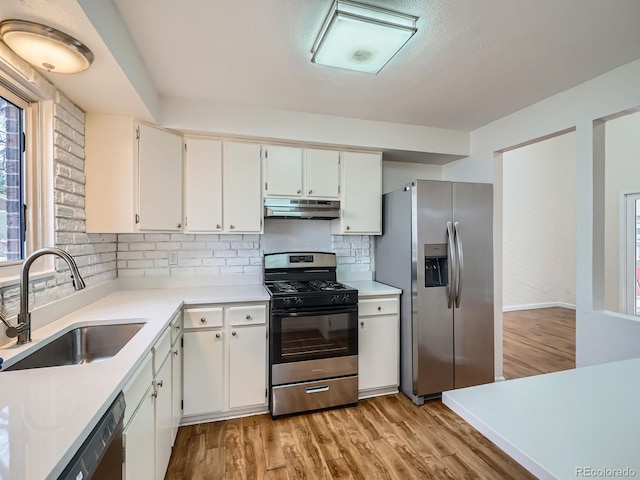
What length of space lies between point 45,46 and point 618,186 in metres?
6.65

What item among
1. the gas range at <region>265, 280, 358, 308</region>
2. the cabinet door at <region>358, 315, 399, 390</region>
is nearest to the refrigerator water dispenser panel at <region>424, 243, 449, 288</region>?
the cabinet door at <region>358, 315, 399, 390</region>

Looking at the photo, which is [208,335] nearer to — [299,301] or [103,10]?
[299,301]

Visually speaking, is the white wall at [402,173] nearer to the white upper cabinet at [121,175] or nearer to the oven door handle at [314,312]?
the oven door handle at [314,312]

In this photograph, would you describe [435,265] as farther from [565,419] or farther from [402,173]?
[565,419]

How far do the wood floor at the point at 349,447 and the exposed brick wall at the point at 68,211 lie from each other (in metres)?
1.28

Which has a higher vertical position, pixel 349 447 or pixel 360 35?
pixel 360 35

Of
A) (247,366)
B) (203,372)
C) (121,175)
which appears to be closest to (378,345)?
(247,366)

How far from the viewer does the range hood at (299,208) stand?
2623 millimetres

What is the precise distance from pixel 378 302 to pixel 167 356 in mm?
1692

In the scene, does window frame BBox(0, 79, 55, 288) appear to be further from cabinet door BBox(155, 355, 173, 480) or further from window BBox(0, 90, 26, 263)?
cabinet door BBox(155, 355, 173, 480)

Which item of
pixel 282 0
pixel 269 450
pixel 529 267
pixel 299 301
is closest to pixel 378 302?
pixel 299 301

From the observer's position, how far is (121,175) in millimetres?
2137

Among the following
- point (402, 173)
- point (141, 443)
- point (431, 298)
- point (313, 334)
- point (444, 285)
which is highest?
point (402, 173)

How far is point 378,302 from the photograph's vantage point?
106 inches
